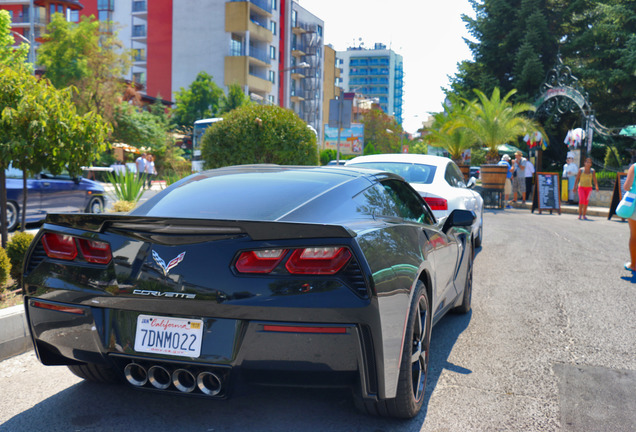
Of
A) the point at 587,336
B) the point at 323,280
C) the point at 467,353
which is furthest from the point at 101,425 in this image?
the point at 587,336

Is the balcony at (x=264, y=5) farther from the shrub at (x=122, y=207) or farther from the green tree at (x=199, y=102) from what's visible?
the shrub at (x=122, y=207)

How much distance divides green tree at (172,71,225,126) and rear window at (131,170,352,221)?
162ft

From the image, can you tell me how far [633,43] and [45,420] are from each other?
33060 millimetres

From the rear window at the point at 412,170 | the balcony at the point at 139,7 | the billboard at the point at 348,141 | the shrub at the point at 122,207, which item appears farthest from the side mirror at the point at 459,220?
the balcony at the point at 139,7

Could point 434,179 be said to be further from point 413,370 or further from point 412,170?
point 413,370

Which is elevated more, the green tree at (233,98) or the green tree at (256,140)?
the green tree at (233,98)

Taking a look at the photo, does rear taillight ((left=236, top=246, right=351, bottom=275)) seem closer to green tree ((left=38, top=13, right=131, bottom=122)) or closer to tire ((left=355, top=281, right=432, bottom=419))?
tire ((left=355, top=281, right=432, bottom=419))

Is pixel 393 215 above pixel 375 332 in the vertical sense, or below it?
above

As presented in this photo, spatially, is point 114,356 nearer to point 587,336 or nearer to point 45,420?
point 45,420

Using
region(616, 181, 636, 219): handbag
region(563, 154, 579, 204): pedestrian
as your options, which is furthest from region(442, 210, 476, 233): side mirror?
region(563, 154, 579, 204): pedestrian

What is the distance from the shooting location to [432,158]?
955cm

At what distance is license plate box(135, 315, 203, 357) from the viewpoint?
111 inches

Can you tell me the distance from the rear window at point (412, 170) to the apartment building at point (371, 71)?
176733 millimetres

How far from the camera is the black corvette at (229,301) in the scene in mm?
2771
